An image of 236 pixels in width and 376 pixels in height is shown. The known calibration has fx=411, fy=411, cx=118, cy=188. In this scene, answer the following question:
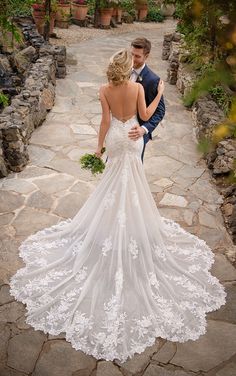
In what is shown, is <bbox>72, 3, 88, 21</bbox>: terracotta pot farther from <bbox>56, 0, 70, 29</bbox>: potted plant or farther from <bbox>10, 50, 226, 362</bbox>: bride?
<bbox>10, 50, 226, 362</bbox>: bride

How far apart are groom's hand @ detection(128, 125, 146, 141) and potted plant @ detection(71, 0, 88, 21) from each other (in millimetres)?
15469

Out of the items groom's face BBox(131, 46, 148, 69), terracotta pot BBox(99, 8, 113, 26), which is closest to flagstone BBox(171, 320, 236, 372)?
groom's face BBox(131, 46, 148, 69)

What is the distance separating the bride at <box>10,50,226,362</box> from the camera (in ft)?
12.7

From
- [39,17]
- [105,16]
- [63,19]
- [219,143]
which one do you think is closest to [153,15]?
[105,16]

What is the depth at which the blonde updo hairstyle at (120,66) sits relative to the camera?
3779mm

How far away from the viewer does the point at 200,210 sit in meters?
6.10

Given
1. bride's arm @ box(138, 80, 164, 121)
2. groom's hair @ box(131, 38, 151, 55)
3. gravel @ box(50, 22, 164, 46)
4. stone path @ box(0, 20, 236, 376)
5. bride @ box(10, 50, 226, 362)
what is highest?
groom's hair @ box(131, 38, 151, 55)

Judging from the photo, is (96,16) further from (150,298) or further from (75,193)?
(150,298)

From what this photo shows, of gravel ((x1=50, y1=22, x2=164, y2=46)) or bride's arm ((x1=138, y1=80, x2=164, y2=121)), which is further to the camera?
gravel ((x1=50, y1=22, x2=164, y2=46))

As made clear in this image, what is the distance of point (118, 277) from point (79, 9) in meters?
16.4

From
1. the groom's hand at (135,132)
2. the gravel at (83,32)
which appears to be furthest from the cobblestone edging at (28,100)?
the groom's hand at (135,132)

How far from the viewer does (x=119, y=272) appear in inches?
167

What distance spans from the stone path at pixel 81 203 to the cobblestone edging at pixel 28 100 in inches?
9.7

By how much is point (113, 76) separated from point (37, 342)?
2586 millimetres
